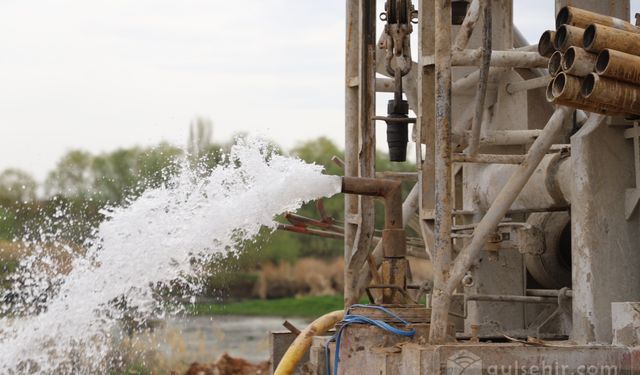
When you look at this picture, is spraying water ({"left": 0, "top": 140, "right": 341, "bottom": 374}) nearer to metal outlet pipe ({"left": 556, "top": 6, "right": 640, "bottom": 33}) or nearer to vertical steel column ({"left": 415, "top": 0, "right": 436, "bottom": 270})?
vertical steel column ({"left": 415, "top": 0, "right": 436, "bottom": 270})

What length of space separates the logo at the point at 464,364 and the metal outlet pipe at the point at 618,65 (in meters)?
1.65

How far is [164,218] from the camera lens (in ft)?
32.1

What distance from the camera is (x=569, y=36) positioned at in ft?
22.2

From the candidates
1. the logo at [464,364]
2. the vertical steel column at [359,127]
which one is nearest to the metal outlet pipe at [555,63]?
the logo at [464,364]

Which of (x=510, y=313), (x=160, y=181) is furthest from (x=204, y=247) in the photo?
(x=510, y=313)

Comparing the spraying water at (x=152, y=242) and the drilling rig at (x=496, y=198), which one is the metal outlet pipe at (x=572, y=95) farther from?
the spraying water at (x=152, y=242)

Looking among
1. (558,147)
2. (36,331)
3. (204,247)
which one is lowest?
(36,331)

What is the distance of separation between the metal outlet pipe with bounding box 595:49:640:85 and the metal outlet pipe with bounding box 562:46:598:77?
6 centimetres

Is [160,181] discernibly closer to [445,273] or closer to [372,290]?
[372,290]

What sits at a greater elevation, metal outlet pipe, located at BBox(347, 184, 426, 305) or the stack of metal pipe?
the stack of metal pipe

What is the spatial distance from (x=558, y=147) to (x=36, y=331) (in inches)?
175

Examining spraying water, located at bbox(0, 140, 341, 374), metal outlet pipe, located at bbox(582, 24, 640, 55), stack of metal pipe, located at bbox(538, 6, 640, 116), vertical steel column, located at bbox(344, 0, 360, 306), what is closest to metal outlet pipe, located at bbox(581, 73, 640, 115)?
stack of metal pipe, located at bbox(538, 6, 640, 116)

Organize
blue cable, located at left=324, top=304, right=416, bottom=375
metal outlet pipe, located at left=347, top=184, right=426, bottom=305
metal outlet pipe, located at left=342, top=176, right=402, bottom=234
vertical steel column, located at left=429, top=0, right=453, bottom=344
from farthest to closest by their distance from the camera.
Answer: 1. metal outlet pipe, located at left=347, top=184, right=426, bottom=305
2. metal outlet pipe, located at left=342, top=176, right=402, bottom=234
3. blue cable, located at left=324, top=304, right=416, bottom=375
4. vertical steel column, located at left=429, top=0, right=453, bottom=344

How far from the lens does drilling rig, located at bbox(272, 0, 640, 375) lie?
22.4 ft
